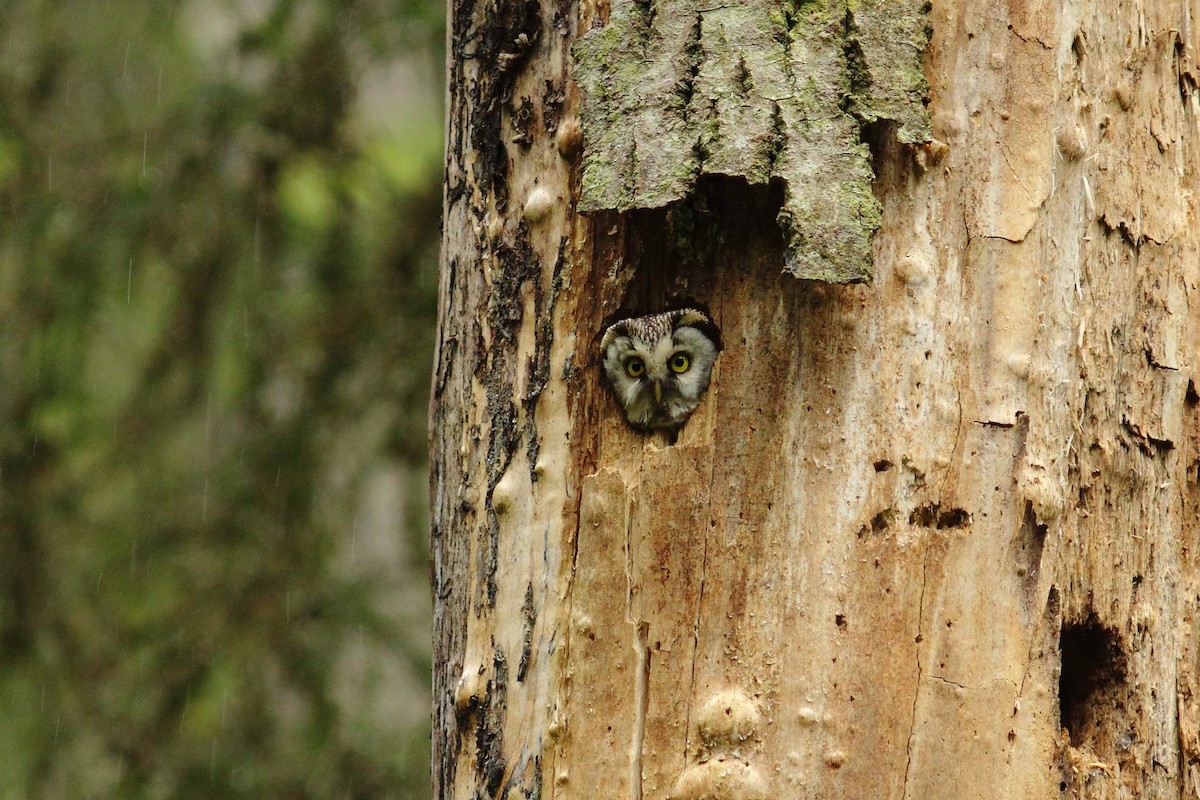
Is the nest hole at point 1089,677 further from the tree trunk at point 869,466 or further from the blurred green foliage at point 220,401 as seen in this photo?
the blurred green foliage at point 220,401

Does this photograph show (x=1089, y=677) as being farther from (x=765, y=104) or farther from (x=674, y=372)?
(x=765, y=104)

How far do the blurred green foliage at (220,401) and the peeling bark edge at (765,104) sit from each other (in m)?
2.57

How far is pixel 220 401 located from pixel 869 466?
3.17 m

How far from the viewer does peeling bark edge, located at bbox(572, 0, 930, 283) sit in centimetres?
169

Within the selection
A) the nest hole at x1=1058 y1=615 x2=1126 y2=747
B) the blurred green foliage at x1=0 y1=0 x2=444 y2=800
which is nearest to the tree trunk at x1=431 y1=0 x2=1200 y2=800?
the nest hole at x1=1058 y1=615 x2=1126 y2=747

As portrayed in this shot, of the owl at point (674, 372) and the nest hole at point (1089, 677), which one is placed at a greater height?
the owl at point (674, 372)

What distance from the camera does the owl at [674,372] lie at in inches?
72.5

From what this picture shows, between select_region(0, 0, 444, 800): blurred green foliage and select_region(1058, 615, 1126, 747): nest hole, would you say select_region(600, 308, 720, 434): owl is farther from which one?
select_region(0, 0, 444, 800): blurred green foliage

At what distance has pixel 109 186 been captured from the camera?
173 inches

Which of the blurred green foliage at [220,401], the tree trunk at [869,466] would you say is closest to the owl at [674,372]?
the tree trunk at [869,466]

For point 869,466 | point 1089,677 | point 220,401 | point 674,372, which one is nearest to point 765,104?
point 674,372

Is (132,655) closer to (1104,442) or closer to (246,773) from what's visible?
(246,773)

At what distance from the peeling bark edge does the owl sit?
0.71ft

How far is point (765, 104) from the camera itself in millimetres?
1712
